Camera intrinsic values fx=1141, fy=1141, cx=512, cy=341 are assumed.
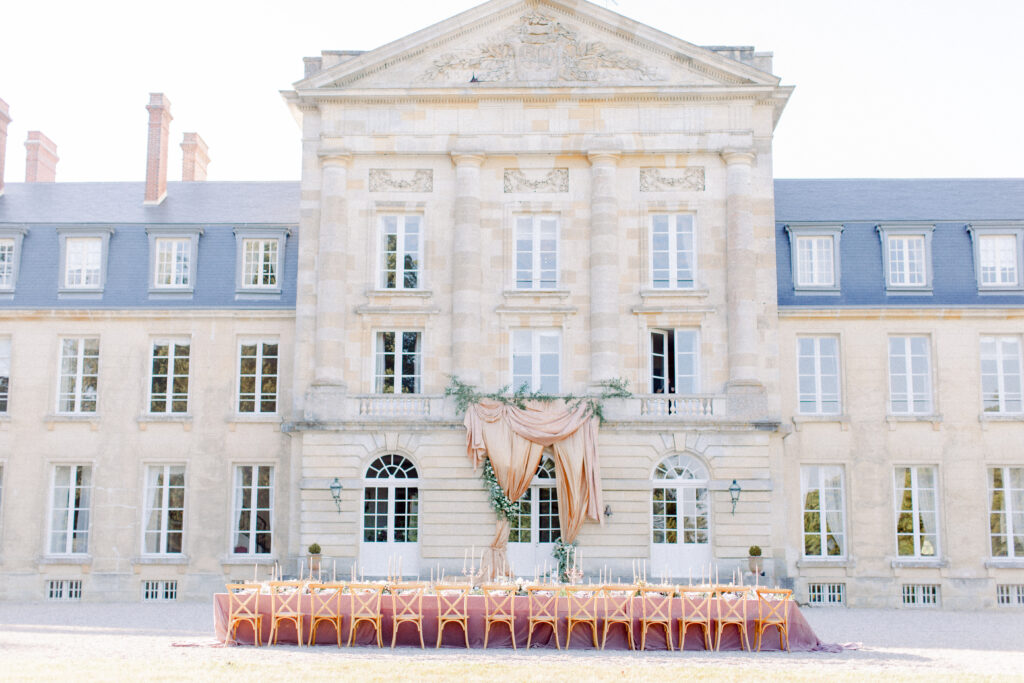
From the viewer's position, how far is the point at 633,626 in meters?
16.3

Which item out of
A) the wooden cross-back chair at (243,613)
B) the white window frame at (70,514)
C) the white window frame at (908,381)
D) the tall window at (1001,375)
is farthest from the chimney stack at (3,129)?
the tall window at (1001,375)

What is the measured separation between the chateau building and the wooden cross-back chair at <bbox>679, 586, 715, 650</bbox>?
7.14 metres

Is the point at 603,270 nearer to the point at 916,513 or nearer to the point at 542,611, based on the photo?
the point at 916,513

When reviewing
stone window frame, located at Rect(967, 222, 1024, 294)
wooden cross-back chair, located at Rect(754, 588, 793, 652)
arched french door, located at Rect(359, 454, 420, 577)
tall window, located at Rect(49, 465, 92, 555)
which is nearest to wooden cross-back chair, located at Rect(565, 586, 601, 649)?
wooden cross-back chair, located at Rect(754, 588, 793, 652)

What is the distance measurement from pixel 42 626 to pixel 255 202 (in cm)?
1286

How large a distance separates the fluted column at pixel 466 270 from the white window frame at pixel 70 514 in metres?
9.10

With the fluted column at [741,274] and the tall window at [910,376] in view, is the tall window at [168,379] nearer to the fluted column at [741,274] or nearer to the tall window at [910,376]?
the fluted column at [741,274]

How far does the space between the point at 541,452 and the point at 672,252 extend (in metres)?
5.37

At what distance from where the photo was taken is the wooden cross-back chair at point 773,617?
1622 cm

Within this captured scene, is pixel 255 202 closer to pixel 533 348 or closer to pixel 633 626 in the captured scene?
pixel 533 348

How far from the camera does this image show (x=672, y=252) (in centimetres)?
2516

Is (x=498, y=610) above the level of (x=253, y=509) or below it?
below

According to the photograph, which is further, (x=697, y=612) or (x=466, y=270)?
(x=466, y=270)

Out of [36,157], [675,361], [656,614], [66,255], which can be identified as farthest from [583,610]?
[36,157]
